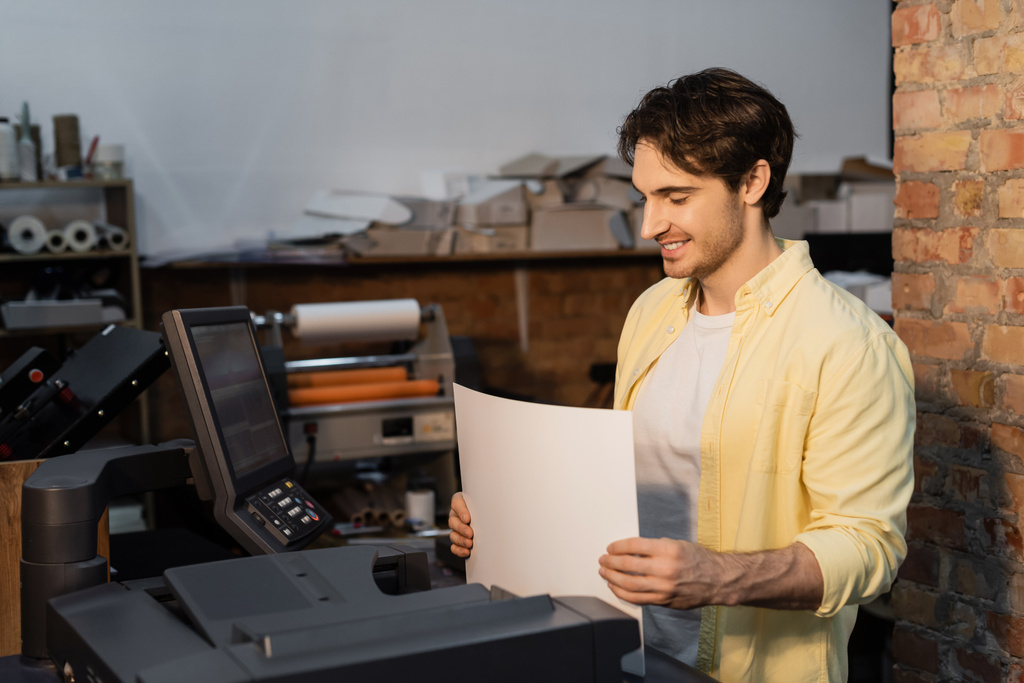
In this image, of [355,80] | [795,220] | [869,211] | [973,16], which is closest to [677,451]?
[973,16]

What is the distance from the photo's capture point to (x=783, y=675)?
1.19 m

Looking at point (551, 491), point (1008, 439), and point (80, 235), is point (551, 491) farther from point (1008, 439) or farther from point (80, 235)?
point (80, 235)

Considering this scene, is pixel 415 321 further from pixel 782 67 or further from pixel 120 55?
pixel 782 67

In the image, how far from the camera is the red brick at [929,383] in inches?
61.9

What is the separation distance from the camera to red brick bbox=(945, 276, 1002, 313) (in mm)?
1475

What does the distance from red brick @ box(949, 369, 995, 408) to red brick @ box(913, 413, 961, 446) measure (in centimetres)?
4

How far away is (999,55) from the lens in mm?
1449

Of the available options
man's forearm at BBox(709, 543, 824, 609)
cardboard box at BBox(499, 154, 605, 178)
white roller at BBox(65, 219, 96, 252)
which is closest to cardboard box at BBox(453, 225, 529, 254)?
cardboard box at BBox(499, 154, 605, 178)

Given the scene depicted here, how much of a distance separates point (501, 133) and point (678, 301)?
8.45ft

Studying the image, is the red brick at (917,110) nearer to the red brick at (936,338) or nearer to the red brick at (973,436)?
the red brick at (936,338)

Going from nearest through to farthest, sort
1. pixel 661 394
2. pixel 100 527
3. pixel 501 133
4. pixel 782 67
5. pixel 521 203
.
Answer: pixel 100 527 < pixel 661 394 < pixel 521 203 < pixel 501 133 < pixel 782 67

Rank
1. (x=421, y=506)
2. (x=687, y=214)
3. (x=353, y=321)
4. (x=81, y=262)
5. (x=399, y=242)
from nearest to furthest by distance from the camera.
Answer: (x=687, y=214) < (x=421, y=506) < (x=353, y=321) < (x=81, y=262) < (x=399, y=242)

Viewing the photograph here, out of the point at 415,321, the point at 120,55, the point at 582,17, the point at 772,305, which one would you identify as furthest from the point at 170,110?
the point at 772,305

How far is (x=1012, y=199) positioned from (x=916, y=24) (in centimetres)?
36
